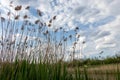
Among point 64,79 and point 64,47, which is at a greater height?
point 64,47

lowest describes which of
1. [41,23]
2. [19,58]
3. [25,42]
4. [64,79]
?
[64,79]

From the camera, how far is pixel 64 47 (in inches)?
247

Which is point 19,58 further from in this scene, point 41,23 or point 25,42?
point 41,23

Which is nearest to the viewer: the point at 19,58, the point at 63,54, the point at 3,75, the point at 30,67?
the point at 3,75

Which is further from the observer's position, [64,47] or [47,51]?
[64,47]

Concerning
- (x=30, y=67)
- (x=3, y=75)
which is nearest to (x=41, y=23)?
(x=30, y=67)

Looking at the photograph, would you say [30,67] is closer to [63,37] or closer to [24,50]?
[24,50]

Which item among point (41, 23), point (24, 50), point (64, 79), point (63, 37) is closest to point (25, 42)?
point (24, 50)

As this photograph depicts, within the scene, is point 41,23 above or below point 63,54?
above

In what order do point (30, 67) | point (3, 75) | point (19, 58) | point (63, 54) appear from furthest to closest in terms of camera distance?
point (63, 54) → point (19, 58) → point (30, 67) → point (3, 75)

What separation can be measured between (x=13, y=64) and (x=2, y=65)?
25 centimetres

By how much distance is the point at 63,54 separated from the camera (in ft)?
20.2

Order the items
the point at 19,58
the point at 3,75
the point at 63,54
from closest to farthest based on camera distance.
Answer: the point at 3,75, the point at 19,58, the point at 63,54

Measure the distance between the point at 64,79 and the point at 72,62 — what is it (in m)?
1.46
